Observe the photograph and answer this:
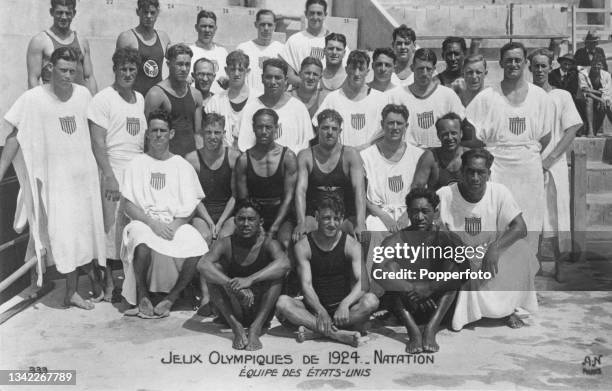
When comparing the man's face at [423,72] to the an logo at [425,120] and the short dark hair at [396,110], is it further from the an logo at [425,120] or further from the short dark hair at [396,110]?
the short dark hair at [396,110]

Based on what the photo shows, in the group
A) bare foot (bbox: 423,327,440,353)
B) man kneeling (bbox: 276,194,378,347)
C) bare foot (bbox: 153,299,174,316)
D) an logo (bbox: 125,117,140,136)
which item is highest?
an logo (bbox: 125,117,140,136)

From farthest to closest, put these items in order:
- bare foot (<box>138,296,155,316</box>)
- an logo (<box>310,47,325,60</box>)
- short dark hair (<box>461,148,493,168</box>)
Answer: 1. an logo (<box>310,47,325,60</box>)
2. bare foot (<box>138,296,155,316</box>)
3. short dark hair (<box>461,148,493,168</box>)

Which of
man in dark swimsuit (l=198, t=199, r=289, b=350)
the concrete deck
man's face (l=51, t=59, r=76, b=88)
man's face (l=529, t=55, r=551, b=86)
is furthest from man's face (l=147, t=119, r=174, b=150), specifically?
man's face (l=529, t=55, r=551, b=86)

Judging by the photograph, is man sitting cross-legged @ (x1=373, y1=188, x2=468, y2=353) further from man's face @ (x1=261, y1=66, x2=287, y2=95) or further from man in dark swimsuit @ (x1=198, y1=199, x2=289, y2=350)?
man's face @ (x1=261, y1=66, x2=287, y2=95)

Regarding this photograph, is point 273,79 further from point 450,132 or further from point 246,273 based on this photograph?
point 246,273

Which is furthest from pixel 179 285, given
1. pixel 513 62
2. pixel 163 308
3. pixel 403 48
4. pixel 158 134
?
pixel 513 62

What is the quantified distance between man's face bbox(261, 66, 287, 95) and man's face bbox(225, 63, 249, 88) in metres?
0.28

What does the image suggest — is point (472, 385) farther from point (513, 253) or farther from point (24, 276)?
point (24, 276)

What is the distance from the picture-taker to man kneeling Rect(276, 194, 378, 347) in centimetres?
520

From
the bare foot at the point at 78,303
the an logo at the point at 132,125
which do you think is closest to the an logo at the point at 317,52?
the an logo at the point at 132,125

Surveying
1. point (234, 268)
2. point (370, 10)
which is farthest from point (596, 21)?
point (234, 268)

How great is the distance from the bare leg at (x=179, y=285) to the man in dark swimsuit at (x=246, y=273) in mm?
481

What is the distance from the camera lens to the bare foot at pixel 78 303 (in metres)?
5.95

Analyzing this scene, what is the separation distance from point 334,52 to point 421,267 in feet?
7.09
